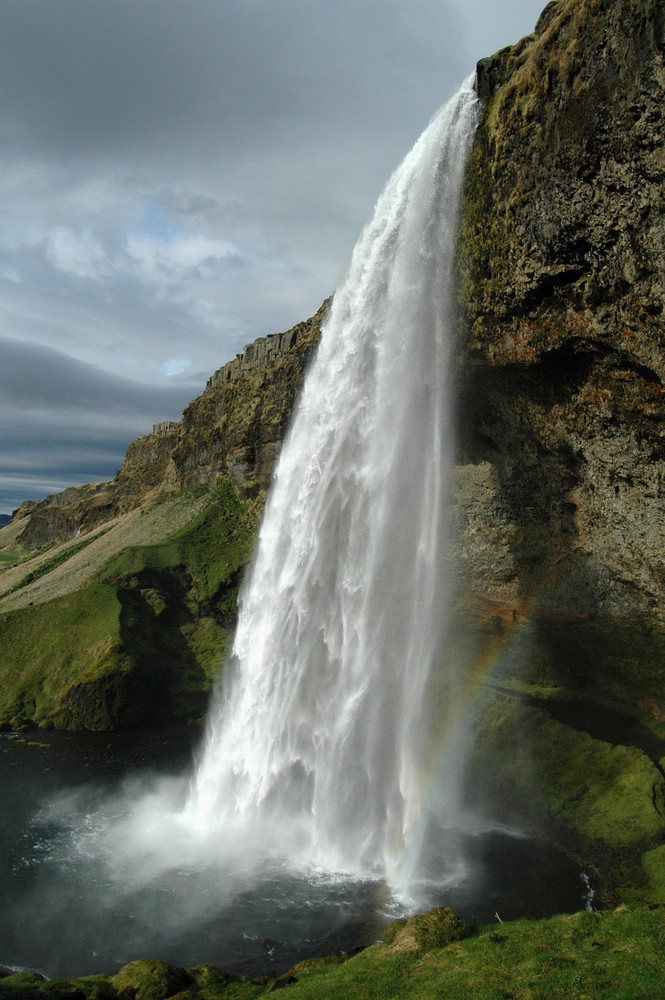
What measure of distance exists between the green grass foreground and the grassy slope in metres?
27.0

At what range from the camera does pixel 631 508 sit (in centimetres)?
2245

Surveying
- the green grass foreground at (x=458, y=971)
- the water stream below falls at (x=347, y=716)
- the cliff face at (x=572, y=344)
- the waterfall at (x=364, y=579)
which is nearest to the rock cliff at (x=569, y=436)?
the cliff face at (x=572, y=344)

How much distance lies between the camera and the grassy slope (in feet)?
127

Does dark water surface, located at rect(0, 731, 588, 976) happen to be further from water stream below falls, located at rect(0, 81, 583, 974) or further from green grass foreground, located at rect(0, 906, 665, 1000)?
green grass foreground, located at rect(0, 906, 665, 1000)

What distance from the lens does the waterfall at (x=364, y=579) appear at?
23.6 m

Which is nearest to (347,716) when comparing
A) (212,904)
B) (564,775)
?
(212,904)

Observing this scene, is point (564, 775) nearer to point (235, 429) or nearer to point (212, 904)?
point (212, 904)

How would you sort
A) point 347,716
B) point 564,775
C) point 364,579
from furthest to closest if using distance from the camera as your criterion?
point 564,775 → point 364,579 → point 347,716

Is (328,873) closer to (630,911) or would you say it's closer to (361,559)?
(630,911)

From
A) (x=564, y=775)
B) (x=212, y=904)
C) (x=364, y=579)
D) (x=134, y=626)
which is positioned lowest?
(x=212, y=904)

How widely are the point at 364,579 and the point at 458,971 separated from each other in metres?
15.2

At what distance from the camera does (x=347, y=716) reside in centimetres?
2409

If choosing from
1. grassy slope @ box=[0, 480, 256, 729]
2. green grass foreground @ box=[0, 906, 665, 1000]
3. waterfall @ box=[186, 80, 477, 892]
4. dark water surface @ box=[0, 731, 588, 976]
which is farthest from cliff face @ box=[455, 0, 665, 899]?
grassy slope @ box=[0, 480, 256, 729]

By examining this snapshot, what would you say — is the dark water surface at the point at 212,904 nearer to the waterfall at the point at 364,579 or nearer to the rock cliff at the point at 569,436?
the waterfall at the point at 364,579
